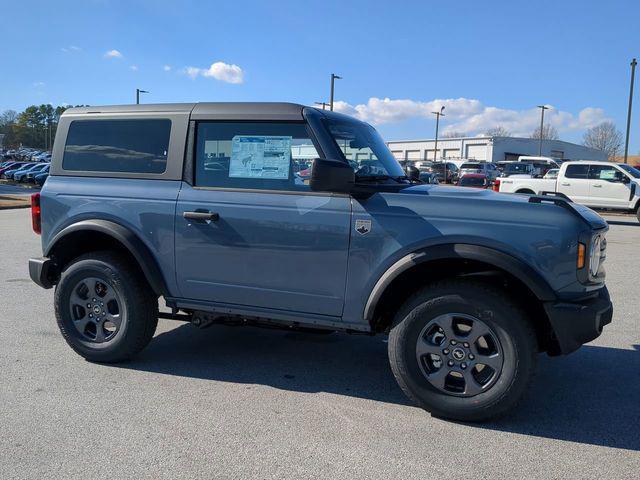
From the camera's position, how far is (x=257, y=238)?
13.3 ft

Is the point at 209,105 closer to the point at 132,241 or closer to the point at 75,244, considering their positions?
the point at 132,241

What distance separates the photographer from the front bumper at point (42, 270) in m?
4.75

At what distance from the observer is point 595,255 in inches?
145

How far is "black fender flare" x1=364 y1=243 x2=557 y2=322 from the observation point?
347 cm

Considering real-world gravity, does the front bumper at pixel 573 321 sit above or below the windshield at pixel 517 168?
below

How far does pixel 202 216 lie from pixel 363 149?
136 cm

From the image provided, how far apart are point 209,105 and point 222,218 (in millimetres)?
944

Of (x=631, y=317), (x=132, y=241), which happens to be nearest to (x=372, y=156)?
(x=132, y=241)

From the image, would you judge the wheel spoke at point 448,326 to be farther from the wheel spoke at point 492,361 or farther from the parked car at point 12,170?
the parked car at point 12,170

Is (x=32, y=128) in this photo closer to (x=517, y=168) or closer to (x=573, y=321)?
(x=517, y=168)

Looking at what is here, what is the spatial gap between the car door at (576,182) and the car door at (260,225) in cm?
1702

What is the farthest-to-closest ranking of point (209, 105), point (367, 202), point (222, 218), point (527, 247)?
1. point (209, 105)
2. point (222, 218)
3. point (367, 202)
4. point (527, 247)

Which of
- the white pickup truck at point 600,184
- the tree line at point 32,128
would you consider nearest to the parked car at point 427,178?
the white pickup truck at point 600,184

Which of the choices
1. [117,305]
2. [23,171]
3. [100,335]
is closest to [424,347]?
[117,305]
